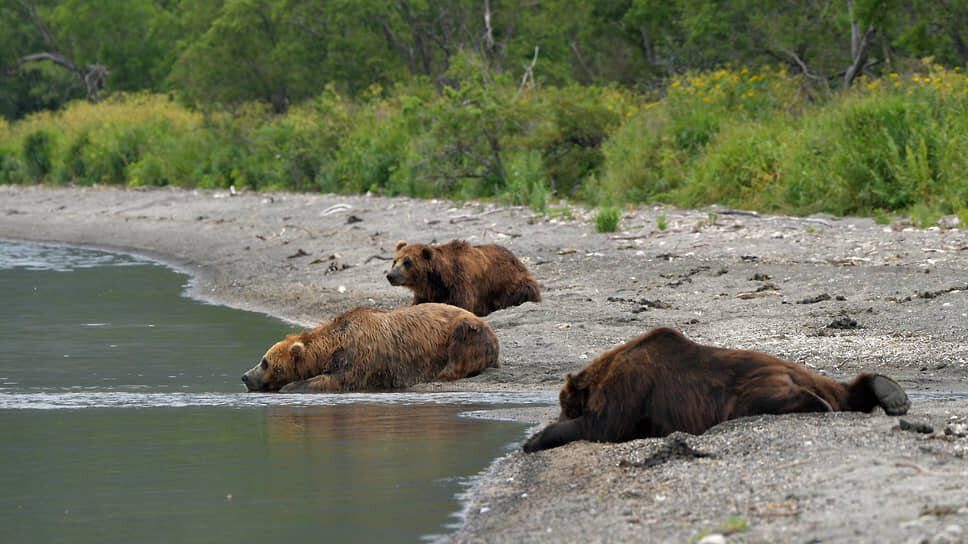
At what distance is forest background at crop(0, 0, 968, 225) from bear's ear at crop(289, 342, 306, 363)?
9391mm

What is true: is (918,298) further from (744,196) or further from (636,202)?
(636,202)

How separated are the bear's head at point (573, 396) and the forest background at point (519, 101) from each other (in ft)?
33.4

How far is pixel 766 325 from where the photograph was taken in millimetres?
11281

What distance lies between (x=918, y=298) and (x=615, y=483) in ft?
21.4

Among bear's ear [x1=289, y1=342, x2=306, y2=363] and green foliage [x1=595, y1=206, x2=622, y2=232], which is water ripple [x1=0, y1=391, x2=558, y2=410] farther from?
green foliage [x1=595, y1=206, x2=622, y2=232]

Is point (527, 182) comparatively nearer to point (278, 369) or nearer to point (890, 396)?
point (278, 369)

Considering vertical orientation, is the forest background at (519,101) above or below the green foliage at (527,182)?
above

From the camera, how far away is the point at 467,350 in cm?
1000

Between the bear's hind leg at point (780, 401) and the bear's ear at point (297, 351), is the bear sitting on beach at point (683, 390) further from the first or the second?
the bear's ear at point (297, 351)

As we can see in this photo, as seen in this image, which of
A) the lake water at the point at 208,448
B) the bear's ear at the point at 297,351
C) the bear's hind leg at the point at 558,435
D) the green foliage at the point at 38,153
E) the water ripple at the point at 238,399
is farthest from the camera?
the green foliage at the point at 38,153

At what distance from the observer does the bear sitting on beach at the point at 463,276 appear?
12.1 metres

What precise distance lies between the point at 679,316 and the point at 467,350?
115 inches

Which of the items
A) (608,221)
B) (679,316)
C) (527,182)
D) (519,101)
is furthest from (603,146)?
(679,316)

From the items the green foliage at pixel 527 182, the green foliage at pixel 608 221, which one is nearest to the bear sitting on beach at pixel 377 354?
the green foliage at pixel 608 221
